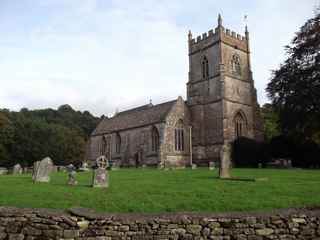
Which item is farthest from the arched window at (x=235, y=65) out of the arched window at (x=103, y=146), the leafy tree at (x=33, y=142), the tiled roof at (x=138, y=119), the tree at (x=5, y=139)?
the tree at (x=5, y=139)

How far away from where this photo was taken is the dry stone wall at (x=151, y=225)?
28.6ft

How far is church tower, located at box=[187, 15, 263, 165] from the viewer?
4091 centimetres

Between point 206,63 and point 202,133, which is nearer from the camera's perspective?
point 202,133

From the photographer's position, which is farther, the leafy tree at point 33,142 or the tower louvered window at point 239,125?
the leafy tree at point 33,142

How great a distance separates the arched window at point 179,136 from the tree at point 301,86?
12.0 metres

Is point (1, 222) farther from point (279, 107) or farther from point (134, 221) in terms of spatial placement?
point (279, 107)

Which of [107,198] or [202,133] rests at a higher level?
[202,133]

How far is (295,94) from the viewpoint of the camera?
31094 mm

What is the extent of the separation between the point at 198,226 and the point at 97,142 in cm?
4596

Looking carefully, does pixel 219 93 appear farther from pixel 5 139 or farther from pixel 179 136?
pixel 5 139

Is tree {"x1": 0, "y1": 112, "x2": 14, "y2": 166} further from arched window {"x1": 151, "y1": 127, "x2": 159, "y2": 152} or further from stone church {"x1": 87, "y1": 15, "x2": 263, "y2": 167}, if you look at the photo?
arched window {"x1": 151, "y1": 127, "x2": 159, "y2": 152}

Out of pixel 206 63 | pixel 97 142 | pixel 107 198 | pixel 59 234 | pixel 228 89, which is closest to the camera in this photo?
pixel 59 234

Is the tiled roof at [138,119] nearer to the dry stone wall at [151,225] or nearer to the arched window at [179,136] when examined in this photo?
the arched window at [179,136]

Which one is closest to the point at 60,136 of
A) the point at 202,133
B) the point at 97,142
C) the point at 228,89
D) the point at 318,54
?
the point at 97,142
